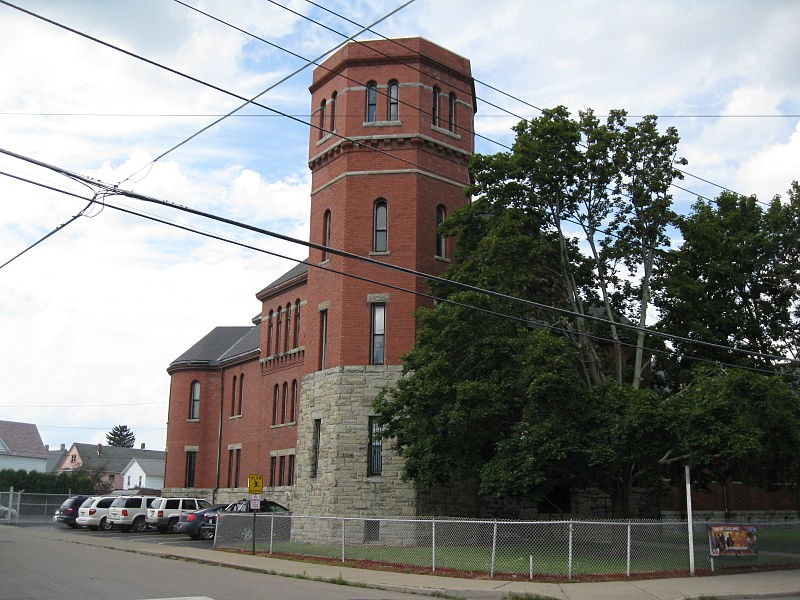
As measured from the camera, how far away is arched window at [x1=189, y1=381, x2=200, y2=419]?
165 ft

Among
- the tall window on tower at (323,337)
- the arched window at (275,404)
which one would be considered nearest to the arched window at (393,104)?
the tall window on tower at (323,337)

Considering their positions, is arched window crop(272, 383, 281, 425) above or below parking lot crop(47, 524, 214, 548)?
above

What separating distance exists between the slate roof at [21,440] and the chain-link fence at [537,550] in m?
68.6

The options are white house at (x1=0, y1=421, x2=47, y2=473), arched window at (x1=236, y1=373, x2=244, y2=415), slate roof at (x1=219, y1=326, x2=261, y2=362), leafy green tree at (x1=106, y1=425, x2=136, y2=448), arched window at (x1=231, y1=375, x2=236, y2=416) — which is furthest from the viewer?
leafy green tree at (x1=106, y1=425, x2=136, y2=448)

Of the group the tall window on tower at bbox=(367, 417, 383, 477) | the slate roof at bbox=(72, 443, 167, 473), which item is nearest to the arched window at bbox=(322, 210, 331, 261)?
the tall window on tower at bbox=(367, 417, 383, 477)

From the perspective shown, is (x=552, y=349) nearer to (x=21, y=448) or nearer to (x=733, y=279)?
(x=733, y=279)

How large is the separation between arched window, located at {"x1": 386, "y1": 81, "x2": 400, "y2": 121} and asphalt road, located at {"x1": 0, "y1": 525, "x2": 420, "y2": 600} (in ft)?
56.5

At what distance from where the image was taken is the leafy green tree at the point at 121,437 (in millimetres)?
158625

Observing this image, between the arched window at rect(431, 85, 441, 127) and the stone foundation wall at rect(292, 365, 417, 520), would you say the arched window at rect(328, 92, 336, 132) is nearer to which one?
the arched window at rect(431, 85, 441, 127)

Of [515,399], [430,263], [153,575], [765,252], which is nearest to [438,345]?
[515,399]

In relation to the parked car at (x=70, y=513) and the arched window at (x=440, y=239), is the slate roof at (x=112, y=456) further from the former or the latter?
the arched window at (x=440, y=239)

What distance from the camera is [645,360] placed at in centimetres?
2884

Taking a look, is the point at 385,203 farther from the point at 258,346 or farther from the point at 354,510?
the point at 258,346

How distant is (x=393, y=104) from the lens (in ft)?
99.9
